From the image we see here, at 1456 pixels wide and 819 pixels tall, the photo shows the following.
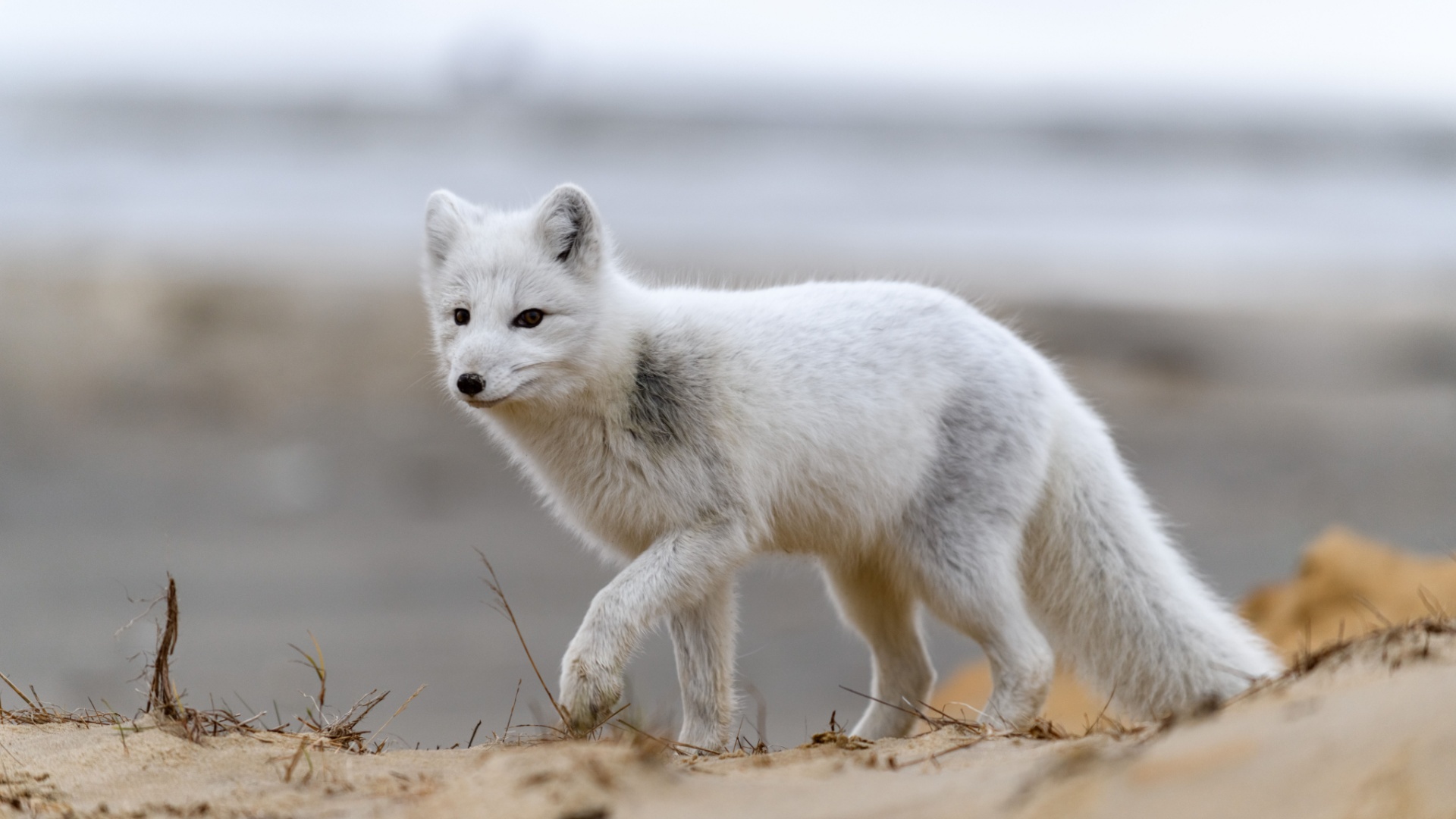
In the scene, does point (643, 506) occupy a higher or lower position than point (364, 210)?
lower

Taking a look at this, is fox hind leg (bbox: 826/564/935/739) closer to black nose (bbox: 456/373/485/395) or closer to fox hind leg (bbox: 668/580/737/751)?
fox hind leg (bbox: 668/580/737/751)

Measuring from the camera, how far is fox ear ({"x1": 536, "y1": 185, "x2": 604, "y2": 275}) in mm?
3521

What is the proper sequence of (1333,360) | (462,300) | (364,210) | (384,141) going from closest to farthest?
(462,300) → (1333,360) → (364,210) → (384,141)

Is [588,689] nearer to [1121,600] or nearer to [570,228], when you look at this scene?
[570,228]

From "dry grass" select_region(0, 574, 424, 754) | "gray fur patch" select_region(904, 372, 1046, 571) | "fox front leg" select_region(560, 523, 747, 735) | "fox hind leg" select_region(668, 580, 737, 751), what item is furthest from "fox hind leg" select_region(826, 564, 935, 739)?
"dry grass" select_region(0, 574, 424, 754)

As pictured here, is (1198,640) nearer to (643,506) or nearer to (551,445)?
(643,506)

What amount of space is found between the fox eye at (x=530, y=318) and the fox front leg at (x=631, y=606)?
0.69 meters

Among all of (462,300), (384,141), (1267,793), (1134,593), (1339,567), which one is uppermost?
(384,141)

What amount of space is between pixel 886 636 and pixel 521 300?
1.73m

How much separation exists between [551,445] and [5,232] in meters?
10.7

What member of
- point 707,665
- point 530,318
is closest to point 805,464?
point 707,665

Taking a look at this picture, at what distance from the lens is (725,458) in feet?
11.4

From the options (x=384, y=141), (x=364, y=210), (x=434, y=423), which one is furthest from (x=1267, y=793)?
(x=384, y=141)

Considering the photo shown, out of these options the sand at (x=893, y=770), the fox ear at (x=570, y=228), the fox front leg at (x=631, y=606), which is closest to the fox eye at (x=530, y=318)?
the fox ear at (x=570, y=228)
